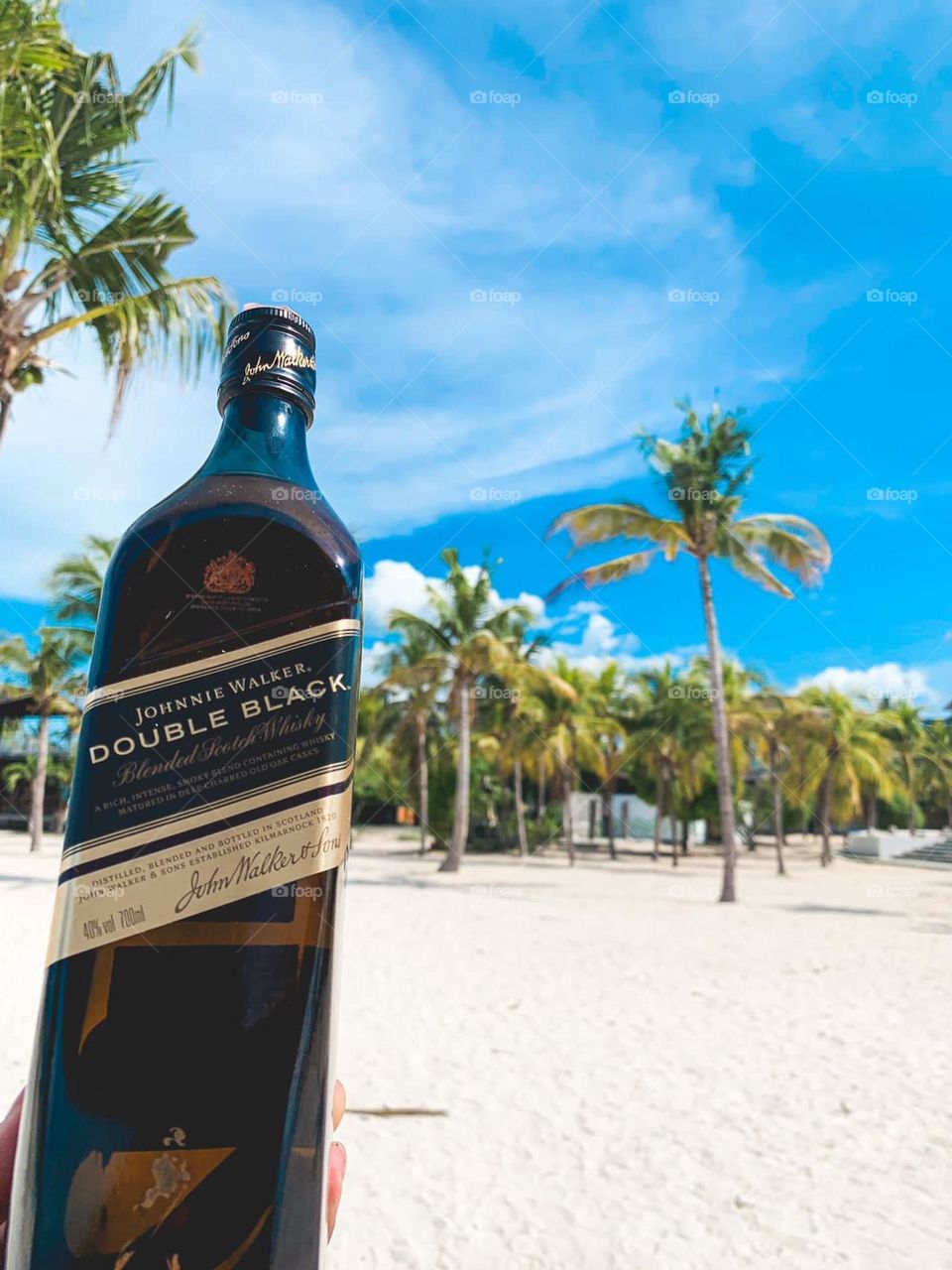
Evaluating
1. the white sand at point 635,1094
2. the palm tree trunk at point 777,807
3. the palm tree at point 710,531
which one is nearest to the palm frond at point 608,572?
the palm tree at point 710,531

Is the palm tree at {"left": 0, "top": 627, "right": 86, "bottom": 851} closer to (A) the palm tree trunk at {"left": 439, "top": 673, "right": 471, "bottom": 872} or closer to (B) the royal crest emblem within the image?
(A) the palm tree trunk at {"left": 439, "top": 673, "right": 471, "bottom": 872}

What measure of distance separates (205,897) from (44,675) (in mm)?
28630

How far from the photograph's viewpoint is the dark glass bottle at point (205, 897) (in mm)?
880

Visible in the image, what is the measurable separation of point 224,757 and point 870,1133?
6.27 metres

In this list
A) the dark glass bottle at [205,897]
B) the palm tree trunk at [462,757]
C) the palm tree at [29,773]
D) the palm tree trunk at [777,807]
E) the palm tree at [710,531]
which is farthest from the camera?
the palm tree at [29,773]

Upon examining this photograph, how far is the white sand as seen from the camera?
13.9 ft

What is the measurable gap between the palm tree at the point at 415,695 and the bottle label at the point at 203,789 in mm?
22962

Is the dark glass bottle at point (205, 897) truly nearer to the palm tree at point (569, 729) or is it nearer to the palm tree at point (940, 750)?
the palm tree at point (569, 729)

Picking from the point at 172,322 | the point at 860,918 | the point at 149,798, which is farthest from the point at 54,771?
the point at 149,798

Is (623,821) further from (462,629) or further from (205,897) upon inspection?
(205,897)

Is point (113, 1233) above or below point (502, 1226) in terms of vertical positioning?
above

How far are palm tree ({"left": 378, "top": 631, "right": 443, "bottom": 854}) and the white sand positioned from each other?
11.7 m

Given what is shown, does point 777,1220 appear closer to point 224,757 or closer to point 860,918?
point 224,757

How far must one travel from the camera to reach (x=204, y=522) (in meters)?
1.01
